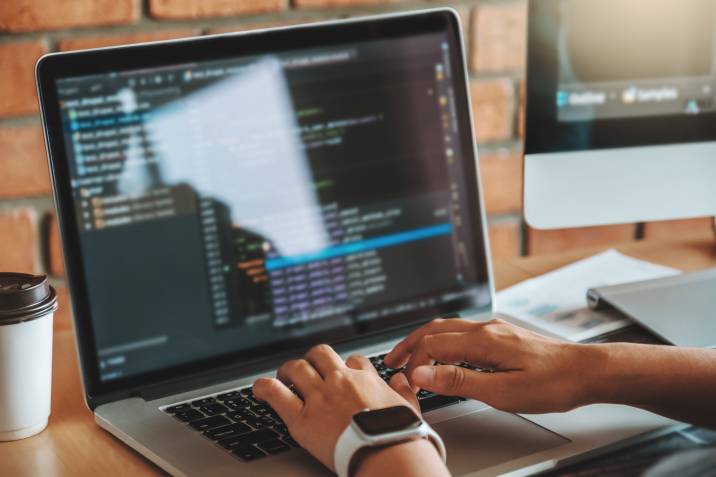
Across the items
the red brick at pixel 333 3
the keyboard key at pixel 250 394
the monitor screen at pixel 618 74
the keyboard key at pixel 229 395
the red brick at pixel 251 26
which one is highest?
the red brick at pixel 333 3

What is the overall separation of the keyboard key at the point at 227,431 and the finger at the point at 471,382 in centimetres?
14

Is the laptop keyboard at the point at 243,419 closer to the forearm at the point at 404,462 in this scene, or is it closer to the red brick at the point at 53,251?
the forearm at the point at 404,462

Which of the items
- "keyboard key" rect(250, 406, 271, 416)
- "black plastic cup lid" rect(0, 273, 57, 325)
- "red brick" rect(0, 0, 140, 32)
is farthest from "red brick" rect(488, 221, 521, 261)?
"black plastic cup lid" rect(0, 273, 57, 325)


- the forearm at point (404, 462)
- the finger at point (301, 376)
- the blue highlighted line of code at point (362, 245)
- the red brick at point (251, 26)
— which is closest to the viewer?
the forearm at point (404, 462)

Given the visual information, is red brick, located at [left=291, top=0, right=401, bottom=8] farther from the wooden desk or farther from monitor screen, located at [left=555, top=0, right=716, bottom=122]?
the wooden desk

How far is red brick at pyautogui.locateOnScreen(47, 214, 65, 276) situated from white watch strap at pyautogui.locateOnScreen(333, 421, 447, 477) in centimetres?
67

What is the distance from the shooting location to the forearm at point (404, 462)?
23.6 inches

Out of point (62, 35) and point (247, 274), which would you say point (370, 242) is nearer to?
point (247, 274)

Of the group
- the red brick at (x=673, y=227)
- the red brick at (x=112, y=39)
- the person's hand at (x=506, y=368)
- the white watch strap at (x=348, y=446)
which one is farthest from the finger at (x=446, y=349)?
the red brick at (x=673, y=227)

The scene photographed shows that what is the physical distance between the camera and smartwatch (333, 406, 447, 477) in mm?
617

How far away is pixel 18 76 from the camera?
1102mm

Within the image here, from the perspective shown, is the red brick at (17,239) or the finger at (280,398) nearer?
the finger at (280,398)

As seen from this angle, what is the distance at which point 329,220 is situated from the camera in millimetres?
869

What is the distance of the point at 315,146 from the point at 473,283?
23cm
